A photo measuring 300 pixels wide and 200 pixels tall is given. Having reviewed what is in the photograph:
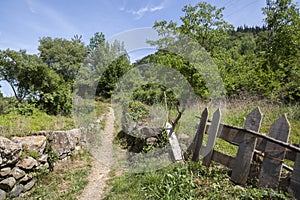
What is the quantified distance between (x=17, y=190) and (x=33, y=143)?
81cm

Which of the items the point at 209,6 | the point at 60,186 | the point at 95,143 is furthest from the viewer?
the point at 209,6

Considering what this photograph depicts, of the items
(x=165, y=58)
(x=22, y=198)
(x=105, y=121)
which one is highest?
(x=165, y=58)

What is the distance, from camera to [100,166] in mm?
4199

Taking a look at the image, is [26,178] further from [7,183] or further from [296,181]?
[296,181]

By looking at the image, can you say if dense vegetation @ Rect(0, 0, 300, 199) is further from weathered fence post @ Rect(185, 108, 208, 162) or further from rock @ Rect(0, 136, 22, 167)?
rock @ Rect(0, 136, 22, 167)

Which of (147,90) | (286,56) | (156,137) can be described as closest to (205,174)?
(156,137)

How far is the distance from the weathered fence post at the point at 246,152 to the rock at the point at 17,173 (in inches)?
132

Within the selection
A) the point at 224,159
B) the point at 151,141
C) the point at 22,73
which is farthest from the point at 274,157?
the point at 22,73

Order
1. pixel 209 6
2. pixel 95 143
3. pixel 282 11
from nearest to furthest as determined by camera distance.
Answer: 1. pixel 95 143
2. pixel 209 6
3. pixel 282 11

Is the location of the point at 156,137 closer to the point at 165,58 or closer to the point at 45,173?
the point at 45,173

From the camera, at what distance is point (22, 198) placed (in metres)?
2.88

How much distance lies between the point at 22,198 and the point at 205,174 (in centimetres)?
294

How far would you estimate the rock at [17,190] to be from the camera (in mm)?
2840

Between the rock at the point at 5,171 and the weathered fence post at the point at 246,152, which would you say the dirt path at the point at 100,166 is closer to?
the rock at the point at 5,171
